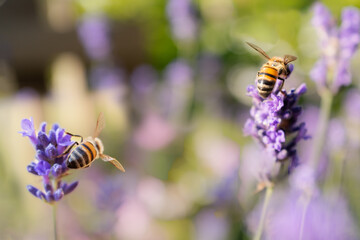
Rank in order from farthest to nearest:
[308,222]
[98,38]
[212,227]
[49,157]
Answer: [98,38] < [212,227] < [308,222] < [49,157]

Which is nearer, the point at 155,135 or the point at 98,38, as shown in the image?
the point at 155,135

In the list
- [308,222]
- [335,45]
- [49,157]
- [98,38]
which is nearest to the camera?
[49,157]

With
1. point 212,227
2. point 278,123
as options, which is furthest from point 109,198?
point 278,123

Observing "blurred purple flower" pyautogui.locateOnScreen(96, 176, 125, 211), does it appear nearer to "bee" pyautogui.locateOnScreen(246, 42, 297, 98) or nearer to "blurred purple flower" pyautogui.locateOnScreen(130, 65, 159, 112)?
"bee" pyautogui.locateOnScreen(246, 42, 297, 98)

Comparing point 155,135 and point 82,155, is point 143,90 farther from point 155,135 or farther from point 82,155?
point 82,155

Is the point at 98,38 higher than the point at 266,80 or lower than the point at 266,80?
higher

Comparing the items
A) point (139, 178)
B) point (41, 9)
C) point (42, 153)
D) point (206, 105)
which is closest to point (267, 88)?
point (42, 153)
